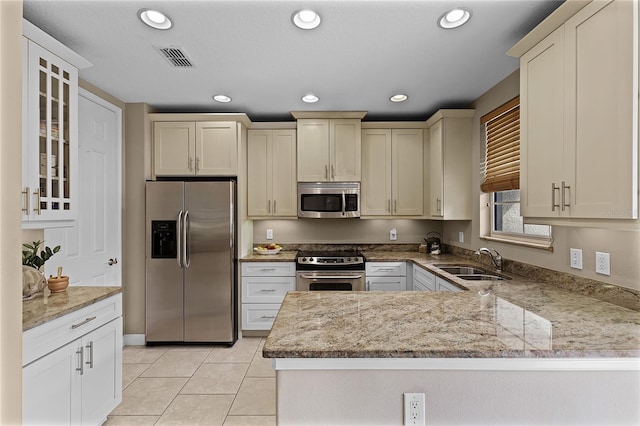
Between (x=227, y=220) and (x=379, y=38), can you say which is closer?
(x=379, y=38)

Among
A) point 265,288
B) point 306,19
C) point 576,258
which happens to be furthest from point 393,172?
point 306,19

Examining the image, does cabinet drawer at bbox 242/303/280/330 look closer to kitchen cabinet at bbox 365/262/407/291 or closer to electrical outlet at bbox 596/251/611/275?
kitchen cabinet at bbox 365/262/407/291

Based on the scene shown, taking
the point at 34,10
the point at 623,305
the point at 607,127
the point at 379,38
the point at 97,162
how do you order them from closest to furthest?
1. the point at 607,127
2. the point at 623,305
3. the point at 34,10
4. the point at 379,38
5. the point at 97,162

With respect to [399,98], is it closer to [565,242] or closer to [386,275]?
[386,275]

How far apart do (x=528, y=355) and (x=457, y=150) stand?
8.78ft

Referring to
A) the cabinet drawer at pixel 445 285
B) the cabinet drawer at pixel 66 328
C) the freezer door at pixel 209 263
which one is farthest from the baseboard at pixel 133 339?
the cabinet drawer at pixel 445 285

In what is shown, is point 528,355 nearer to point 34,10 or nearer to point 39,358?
point 39,358

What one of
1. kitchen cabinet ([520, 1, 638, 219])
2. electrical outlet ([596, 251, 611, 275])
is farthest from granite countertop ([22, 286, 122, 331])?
electrical outlet ([596, 251, 611, 275])

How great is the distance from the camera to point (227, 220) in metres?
3.39

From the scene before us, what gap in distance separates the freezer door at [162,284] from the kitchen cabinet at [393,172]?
6.80ft

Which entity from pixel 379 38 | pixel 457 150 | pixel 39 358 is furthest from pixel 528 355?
pixel 457 150

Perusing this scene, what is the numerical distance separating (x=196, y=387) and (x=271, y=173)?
7.28 feet

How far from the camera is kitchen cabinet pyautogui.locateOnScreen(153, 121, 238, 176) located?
3553 mm

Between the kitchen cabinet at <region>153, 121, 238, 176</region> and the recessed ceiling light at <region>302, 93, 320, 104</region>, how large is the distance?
830 mm
